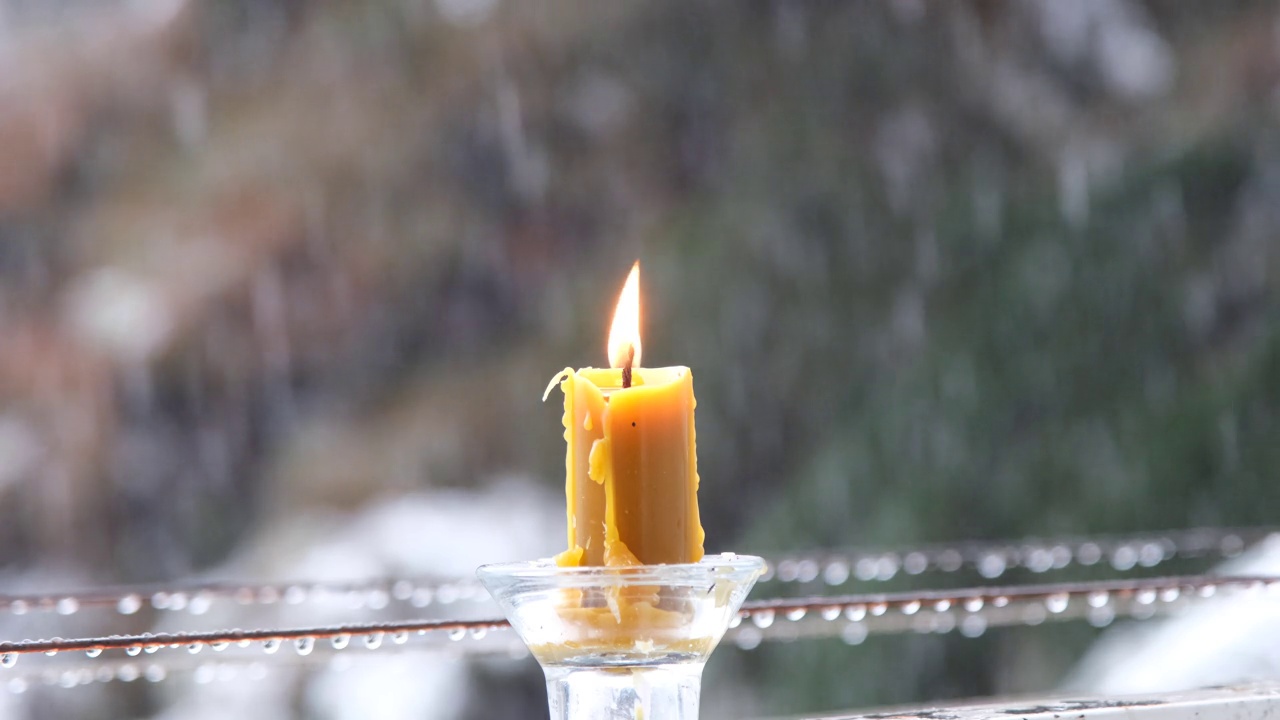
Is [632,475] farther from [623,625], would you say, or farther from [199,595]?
[199,595]

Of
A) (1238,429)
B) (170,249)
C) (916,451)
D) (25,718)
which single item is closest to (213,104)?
(170,249)

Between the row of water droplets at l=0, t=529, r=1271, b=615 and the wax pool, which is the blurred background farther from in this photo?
the wax pool

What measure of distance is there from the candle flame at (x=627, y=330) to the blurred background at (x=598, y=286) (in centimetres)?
261

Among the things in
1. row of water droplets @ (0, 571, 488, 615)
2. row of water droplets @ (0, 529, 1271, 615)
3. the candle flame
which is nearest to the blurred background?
row of water droplets @ (0, 529, 1271, 615)

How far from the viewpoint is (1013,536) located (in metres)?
3.09

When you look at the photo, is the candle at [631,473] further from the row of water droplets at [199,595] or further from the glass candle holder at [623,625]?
the row of water droplets at [199,595]

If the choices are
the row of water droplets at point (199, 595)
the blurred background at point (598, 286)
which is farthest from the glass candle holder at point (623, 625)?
the blurred background at point (598, 286)

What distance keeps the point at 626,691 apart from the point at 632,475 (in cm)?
6

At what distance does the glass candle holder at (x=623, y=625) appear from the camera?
313 millimetres

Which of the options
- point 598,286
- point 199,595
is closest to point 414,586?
point 199,595

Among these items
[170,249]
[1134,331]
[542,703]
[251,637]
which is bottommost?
[251,637]

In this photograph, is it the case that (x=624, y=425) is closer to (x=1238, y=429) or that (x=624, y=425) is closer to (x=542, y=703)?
(x=542, y=703)

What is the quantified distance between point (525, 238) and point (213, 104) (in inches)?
34.9

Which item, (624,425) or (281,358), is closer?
(624,425)
